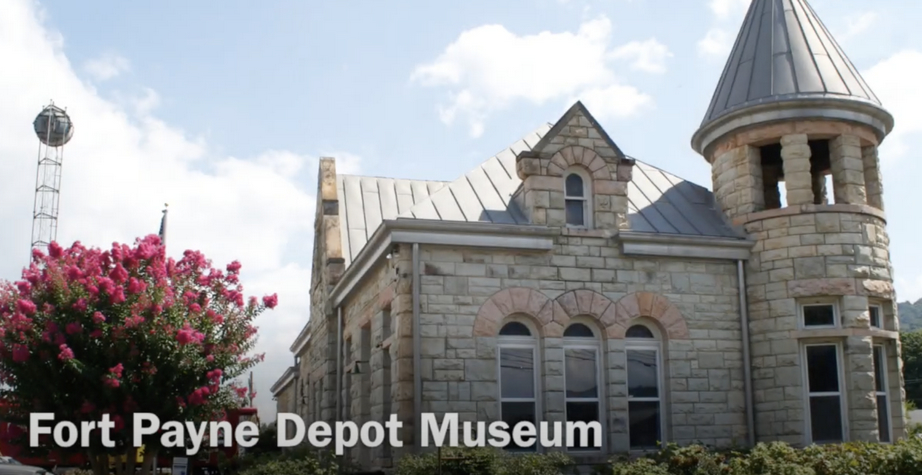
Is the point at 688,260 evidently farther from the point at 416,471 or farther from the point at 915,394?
the point at 915,394

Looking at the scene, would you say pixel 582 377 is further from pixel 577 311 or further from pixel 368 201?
pixel 368 201

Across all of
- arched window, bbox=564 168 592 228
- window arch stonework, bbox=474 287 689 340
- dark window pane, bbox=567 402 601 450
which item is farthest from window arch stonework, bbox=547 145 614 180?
dark window pane, bbox=567 402 601 450

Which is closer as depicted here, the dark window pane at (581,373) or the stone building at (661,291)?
the stone building at (661,291)

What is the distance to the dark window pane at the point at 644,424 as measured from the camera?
15.6 meters

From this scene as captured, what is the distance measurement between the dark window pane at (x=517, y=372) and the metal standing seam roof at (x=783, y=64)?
5.98 metres

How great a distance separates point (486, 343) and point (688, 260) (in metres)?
4.05

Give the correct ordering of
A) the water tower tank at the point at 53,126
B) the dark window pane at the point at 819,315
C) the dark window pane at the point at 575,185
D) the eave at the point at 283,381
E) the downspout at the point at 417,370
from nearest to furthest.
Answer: the downspout at the point at 417,370
the dark window pane at the point at 819,315
the dark window pane at the point at 575,185
the eave at the point at 283,381
the water tower tank at the point at 53,126

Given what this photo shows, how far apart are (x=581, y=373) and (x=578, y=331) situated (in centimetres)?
70

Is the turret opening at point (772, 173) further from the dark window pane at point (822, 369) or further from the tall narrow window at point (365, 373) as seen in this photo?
the tall narrow window at point (365, 373)

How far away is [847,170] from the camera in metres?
16.5

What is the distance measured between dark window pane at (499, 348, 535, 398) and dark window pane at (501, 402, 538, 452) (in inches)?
5.7

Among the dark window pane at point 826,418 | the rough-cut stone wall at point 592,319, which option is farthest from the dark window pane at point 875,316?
the rough-cut stone wall at point 592,319

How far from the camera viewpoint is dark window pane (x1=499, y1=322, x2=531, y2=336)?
15.4 m

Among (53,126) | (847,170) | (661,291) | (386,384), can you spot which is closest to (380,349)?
(386,384)
